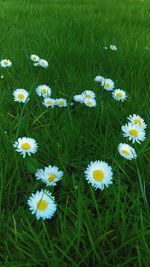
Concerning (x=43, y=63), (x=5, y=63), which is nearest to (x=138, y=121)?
(x=43, y=63)

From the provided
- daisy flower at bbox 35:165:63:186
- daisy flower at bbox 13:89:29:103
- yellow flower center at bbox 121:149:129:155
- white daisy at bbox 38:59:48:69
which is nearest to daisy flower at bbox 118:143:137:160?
yellow flower center at bbox 121:149:129:155

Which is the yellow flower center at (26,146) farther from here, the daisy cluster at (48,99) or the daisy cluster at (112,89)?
the daisy cluster at (112,89)

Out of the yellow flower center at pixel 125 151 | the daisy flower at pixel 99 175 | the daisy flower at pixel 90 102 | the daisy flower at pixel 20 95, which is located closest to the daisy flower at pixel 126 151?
the yellow flower center at pixel 125 151

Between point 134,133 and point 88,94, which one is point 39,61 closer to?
point 88,94

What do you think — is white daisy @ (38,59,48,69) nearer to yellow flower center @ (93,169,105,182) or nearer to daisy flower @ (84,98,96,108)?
daisy flower @ (84,98,96,108)

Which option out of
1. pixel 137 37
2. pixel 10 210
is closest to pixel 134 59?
pixel 137 37

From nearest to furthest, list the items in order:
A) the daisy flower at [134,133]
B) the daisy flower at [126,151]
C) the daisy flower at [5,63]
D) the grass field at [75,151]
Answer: the grass field at [75,151] → the daisy flower at [126,151] → the daisy flower at [134,133] → the daisy flower at [5,63]

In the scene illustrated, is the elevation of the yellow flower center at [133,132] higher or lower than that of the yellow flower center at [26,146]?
higher
